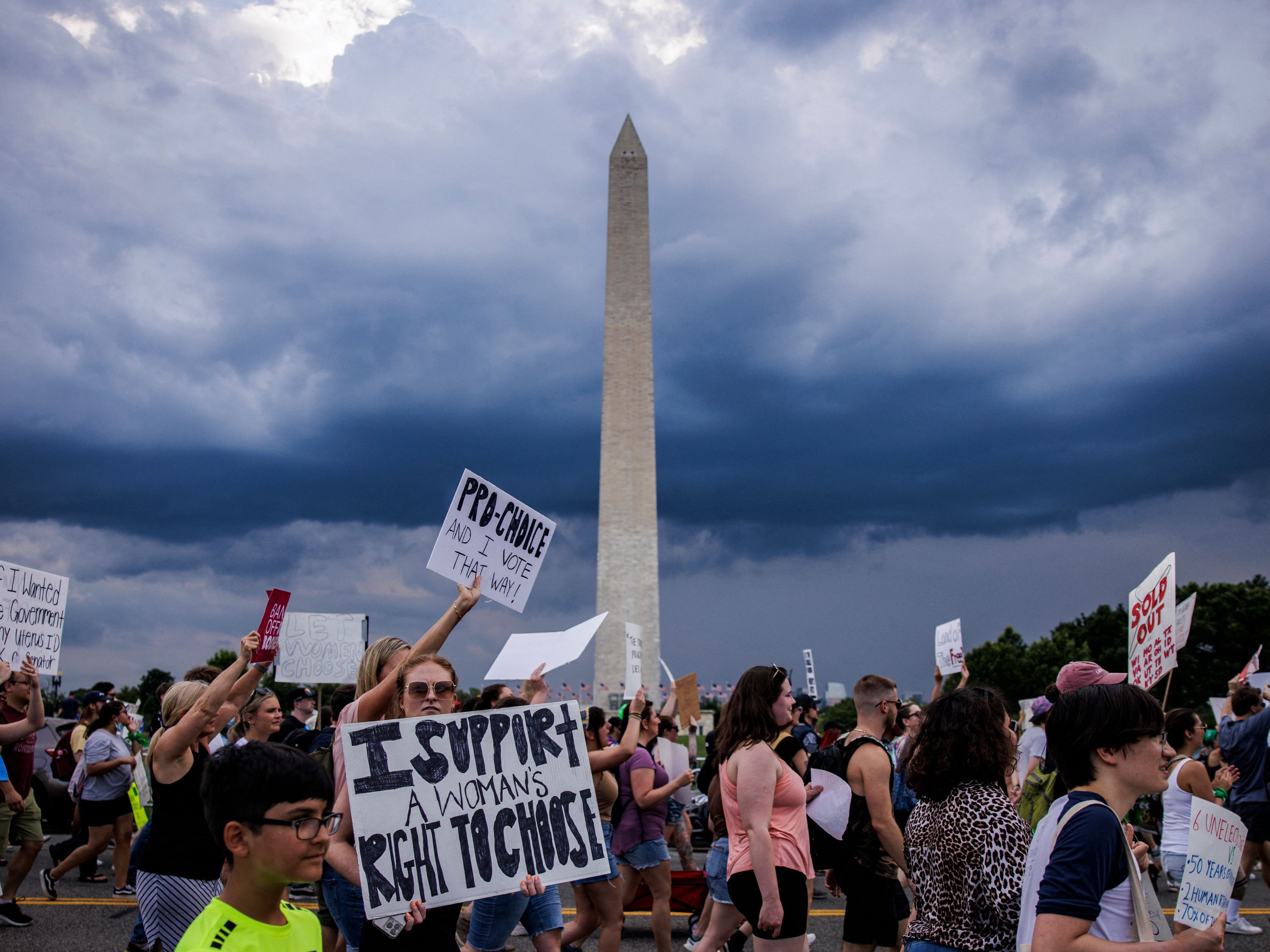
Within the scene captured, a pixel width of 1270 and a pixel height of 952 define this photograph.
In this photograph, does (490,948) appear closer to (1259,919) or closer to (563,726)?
(563,726)

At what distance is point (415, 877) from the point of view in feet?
10.00

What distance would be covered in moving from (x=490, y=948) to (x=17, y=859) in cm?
519

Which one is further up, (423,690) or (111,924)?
(423,690)

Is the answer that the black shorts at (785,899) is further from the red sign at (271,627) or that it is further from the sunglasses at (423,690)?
the red sign at (271,627)

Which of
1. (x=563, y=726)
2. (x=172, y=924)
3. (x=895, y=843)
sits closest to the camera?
(x=563, y=726)

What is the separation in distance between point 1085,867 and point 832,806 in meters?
2.30

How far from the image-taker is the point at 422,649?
13.2ft

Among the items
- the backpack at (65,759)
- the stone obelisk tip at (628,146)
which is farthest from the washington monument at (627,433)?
the backpack at (65,759)

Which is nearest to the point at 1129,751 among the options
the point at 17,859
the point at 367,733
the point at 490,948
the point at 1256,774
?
the point at 367,733

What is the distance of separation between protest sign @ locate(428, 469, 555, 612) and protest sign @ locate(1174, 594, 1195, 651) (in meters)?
4.19

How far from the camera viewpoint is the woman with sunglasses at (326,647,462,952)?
123 inches

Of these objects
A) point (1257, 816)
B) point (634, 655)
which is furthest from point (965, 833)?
point (634, 655)

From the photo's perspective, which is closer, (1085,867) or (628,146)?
(1085,867)

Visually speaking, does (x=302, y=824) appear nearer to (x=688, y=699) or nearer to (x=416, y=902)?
(x=416, y=902)
